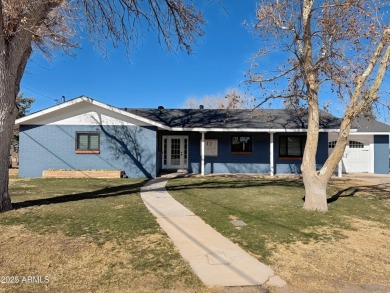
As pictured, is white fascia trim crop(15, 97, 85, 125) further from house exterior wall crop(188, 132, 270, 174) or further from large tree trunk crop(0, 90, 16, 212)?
large tree trunk crop(0, 90, 16, 212)

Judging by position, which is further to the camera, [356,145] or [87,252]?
[356,145]

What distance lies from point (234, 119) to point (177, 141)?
13.0 ft

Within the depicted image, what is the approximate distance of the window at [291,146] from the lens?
18.6 meters

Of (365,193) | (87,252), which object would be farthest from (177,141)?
(87,252)

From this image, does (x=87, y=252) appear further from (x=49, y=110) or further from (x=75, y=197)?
(x=49, y=110)

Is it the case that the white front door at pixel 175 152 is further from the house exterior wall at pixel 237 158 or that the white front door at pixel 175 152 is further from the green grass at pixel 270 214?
the green grass at pixel 270 214

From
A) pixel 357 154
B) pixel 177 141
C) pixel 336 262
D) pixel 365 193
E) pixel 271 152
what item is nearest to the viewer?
pixel 336 262

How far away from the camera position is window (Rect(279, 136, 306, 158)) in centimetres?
1864

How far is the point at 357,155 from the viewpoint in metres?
20.2

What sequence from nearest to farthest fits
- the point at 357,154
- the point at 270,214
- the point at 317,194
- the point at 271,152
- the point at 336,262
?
the point at 336,262
the point at 270,214
the point at 317,194
the point at 271,152
the point at 357,154

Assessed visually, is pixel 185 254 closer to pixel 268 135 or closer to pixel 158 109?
pixel 268 135

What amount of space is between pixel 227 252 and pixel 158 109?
17.9m

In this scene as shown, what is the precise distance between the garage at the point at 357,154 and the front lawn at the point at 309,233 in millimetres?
10410

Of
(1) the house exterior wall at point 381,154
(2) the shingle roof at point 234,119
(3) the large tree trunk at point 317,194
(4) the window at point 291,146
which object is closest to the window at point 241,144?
(2) the shingle roof at point 234,119
